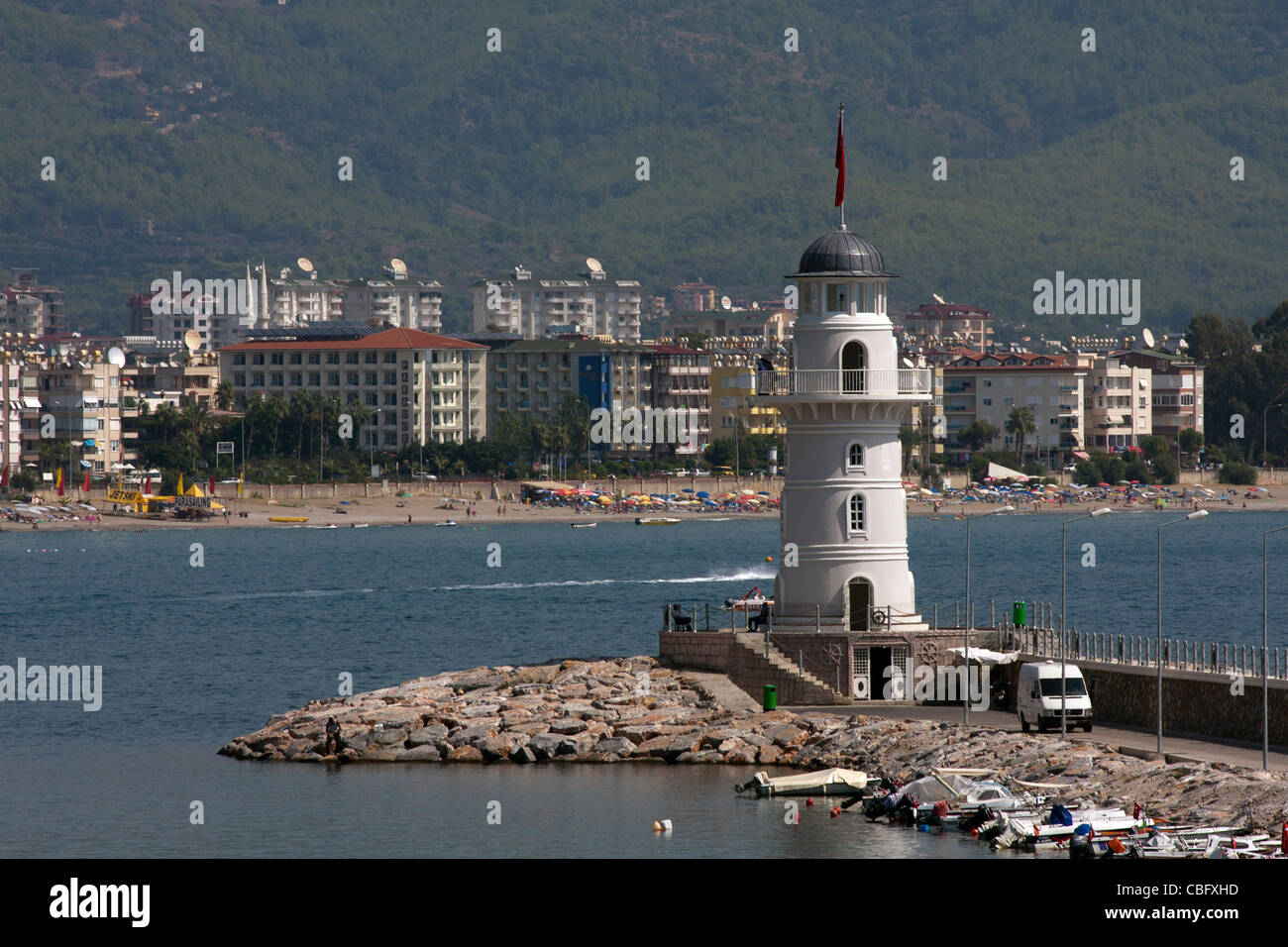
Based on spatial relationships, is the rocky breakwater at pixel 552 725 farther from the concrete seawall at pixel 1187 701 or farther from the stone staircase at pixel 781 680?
the concrete seawall at pixel 1187 701

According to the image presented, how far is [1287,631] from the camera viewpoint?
264ft

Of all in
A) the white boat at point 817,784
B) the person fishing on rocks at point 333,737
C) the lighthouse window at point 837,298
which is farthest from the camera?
the person fishing on rocks at point 333,737

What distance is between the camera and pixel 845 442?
146ft

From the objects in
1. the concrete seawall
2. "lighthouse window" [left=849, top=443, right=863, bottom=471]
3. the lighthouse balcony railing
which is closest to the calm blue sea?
the concrete seawall

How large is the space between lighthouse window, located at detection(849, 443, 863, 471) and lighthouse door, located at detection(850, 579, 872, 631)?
236 centimetres

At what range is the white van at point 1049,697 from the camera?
40375 millimetres

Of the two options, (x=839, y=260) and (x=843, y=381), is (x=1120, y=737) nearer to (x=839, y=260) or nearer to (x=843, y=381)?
(x=843, y=381)

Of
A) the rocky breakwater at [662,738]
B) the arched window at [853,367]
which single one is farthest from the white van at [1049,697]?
the arched window at [853,367]

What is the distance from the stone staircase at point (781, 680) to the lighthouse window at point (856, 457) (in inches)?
162

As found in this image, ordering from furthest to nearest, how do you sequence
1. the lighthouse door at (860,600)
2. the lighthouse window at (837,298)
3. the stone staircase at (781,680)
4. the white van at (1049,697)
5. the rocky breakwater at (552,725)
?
the stone staircase at (781,680), the lighthouse door at (860,600), the lighthouse window at (837,298), the rocky breakwater at (552,725), the white van at (1049,697)

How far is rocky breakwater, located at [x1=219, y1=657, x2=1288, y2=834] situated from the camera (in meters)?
34.8

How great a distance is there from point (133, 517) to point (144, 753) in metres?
145

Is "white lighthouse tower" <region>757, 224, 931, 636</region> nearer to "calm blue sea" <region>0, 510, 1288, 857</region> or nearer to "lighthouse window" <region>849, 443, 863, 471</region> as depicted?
"lighthouse window" <region>849, 443, 863, 471</region>

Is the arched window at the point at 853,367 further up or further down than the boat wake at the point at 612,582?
further up
